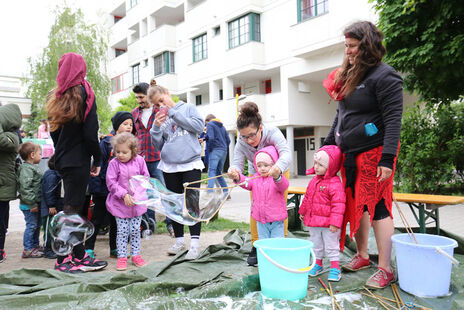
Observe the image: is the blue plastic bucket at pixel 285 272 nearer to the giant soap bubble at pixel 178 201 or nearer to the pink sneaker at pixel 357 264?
the pink sneaker at pixel 357 264

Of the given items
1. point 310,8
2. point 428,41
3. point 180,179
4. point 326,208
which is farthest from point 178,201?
point 310,8

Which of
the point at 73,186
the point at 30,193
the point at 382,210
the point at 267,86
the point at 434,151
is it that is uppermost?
the point at 267,86

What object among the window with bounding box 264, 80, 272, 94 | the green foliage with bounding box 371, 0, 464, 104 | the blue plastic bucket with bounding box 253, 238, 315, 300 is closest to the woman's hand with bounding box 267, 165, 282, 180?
the blue plastic bucket with bounding box 253, 238, 315, 300

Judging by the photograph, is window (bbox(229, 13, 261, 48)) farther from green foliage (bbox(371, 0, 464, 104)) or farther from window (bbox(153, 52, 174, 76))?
green foliage (bbox(371, 0, 464, 104))

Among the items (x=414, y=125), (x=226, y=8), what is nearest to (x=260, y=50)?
(x=226, y=8)

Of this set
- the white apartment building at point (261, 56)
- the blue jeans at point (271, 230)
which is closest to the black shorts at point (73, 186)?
the blue jeans at point (271, 230)

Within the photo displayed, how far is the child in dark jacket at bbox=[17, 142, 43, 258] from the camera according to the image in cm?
408

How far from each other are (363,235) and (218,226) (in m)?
3.02

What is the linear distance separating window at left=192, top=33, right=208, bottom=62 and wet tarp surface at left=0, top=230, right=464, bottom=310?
56.4 feet

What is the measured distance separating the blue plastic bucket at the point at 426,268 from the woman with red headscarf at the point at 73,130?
8.87 ft

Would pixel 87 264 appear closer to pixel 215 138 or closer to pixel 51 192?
pixel 51 192

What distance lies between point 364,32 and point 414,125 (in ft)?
22.3

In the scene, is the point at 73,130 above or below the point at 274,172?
above

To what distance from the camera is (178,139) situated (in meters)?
3.76
